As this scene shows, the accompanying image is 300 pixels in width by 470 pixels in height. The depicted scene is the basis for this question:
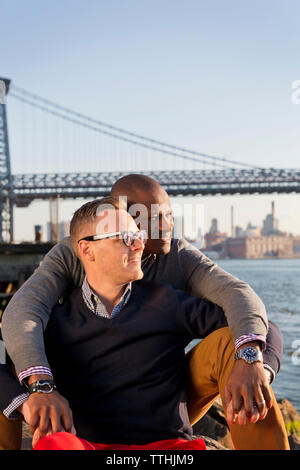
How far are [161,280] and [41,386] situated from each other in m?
0.41

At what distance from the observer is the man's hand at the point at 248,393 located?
47.1 inches

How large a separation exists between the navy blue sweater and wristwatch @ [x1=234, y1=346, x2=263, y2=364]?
140 millimetres

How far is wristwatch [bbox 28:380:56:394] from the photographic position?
1238mm

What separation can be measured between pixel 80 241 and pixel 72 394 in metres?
0.32

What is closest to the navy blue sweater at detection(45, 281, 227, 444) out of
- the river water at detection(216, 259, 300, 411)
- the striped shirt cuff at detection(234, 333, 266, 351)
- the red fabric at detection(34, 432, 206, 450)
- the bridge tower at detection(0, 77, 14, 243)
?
the red fabric at detection(34, 432, 206, 450)

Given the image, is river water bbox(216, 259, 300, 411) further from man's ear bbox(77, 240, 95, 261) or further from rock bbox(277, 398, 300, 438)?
man's ear bbox(77, 240, 95, 261)

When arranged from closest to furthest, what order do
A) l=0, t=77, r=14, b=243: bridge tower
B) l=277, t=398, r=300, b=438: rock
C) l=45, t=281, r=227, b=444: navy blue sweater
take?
l=45, t=281, r=227, b=444: navy blue sweater, l=277, t=398, r=300, b=438: rock, l=0, t=77, r=14, b=243: bridge tower

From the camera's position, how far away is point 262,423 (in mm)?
1214

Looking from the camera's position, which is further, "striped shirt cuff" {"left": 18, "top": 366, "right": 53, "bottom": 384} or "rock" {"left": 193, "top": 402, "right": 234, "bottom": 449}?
"rock" {"left": 193, "top": 402, "right": 234, "bottom": 449}

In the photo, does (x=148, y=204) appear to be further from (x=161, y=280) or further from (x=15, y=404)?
(x=15, y=404)

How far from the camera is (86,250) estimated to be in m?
1.40

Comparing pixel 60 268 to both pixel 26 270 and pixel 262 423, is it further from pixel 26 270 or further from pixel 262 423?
pixel 26 270

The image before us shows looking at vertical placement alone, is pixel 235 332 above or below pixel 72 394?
above
